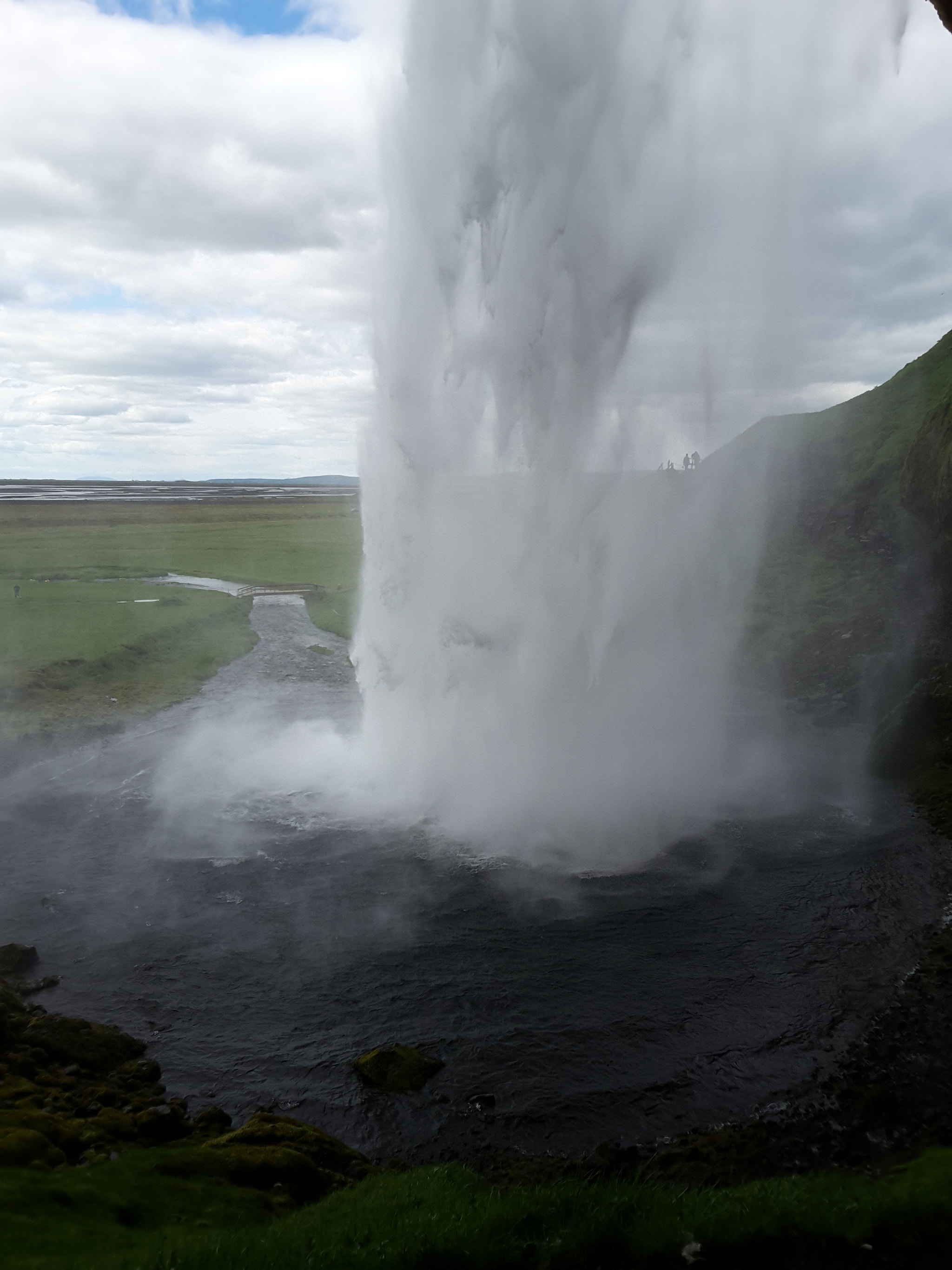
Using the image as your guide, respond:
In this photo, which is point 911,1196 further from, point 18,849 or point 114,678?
point 114,678

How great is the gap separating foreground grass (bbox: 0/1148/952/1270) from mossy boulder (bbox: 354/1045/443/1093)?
2944 millimetres

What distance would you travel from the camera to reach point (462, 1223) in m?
11.0

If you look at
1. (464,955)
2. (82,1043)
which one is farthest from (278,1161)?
(464,955)

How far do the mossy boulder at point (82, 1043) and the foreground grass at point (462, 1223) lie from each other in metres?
3.75

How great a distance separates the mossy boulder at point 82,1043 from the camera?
15.9 metres

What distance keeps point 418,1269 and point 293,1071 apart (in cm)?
643

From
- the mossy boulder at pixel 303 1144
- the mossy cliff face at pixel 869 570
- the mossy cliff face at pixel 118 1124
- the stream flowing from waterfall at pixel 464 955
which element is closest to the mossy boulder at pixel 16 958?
the stream flowing from waterfall at pixel 464 955

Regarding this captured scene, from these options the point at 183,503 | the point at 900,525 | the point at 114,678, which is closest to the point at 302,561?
the point at 114,678

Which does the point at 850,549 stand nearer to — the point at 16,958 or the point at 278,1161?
the point at 16,958

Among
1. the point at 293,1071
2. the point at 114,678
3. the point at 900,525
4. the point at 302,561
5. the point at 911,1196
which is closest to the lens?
the point at 911,1196

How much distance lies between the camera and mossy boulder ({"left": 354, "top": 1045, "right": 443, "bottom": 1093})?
1564 cm

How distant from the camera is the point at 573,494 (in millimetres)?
29438

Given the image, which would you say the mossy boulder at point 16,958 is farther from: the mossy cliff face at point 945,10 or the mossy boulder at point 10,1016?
the mossy cliff face at point 945,10

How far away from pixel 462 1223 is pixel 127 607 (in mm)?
53419
